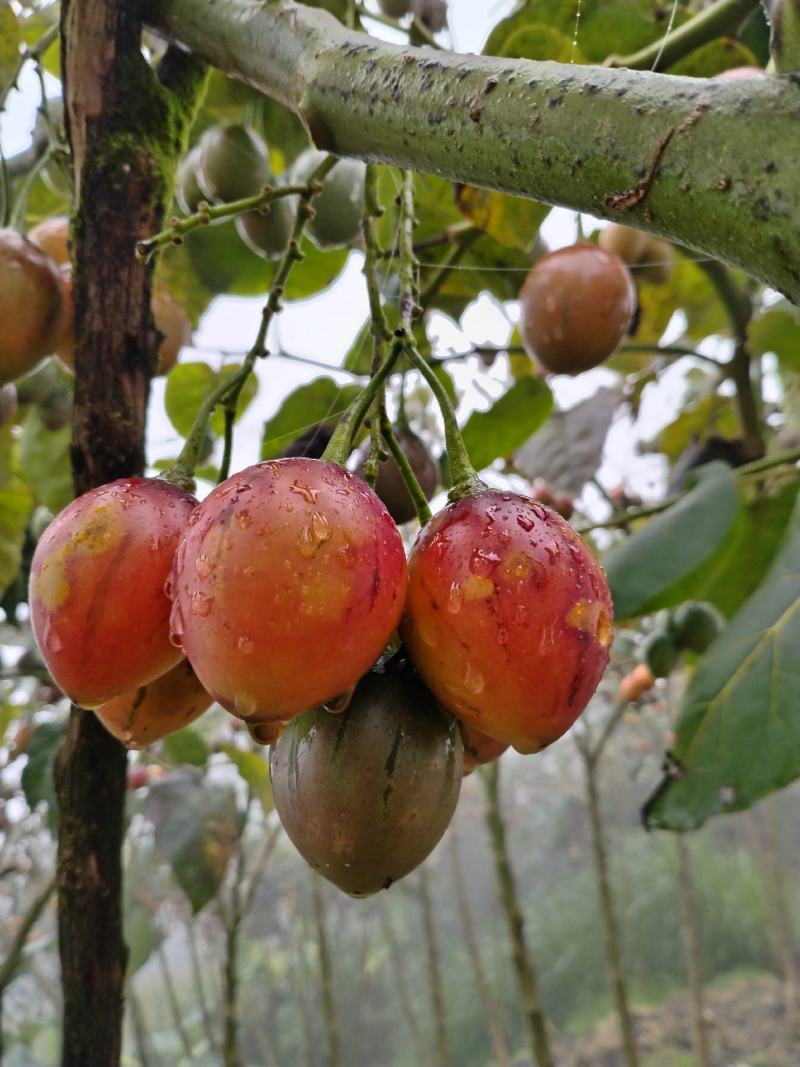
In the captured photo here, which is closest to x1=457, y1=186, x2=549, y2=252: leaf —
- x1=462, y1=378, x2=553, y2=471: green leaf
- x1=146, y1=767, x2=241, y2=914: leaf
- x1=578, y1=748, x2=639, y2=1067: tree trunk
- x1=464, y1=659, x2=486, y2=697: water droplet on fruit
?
x1=462, y1=378, x2=553, y2=471: green leaf

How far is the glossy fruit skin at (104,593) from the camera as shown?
48 centimetres

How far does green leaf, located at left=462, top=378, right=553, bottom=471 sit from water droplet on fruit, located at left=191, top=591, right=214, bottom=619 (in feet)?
2.57

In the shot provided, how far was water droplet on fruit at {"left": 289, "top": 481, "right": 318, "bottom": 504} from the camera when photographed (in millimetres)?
421

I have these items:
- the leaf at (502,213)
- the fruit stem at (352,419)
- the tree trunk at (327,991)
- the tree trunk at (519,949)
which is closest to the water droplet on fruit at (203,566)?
the fruit stem at (352,419)

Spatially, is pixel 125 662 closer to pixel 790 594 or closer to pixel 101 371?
pixel 101 371

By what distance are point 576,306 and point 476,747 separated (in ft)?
2.02

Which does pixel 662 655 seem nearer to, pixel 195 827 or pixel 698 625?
pixel 698 625

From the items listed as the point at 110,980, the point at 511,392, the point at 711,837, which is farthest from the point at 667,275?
the point at 711,837

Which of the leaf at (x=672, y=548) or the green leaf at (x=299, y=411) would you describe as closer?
the leaf at (x=672, y=548)

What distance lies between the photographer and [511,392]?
113 cm

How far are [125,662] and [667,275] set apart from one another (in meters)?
1.28

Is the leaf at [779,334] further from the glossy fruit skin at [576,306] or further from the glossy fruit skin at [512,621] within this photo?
the glossy fruit skin at [512,621]

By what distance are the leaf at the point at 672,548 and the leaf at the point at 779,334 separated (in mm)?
371

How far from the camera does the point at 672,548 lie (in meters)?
1.00
